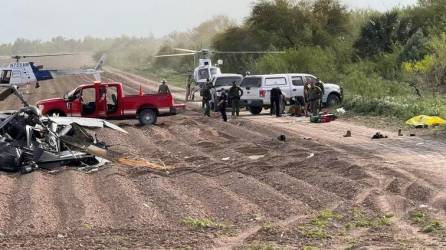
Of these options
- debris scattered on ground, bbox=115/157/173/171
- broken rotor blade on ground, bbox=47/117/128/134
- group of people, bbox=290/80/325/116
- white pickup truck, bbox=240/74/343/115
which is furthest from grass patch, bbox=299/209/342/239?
white pickup truck, bbox=240/74/343/115

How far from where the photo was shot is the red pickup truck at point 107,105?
78.4ft

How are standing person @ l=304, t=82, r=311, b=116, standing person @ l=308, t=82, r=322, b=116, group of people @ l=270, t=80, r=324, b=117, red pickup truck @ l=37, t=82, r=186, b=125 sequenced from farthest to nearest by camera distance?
standing person @ l=304, t=82, r=311, b=116
group of people @ l=270, t=80, r=324, b=117
standing person @ l=308, t=82, r=322, b=116
red pickup truck @ l=37, t=82, r=186, b=125

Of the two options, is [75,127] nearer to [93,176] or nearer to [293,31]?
[93,176]

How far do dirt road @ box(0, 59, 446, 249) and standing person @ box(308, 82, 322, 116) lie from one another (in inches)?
312

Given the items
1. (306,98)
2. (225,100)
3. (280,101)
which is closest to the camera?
(225,100)

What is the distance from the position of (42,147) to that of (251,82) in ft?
49.4

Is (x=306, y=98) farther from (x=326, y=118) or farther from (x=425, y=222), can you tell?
(x=425, y=222)

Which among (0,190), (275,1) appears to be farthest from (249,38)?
(0,190)

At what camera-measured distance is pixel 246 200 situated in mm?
11250

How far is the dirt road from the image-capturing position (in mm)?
8953

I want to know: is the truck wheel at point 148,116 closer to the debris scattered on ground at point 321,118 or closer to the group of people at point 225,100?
the group of people at point 225,100

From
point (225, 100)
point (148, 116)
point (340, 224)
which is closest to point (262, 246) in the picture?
point (340, 224)

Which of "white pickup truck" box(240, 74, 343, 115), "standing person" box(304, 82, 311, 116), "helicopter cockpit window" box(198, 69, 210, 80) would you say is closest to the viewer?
"standing person" box(304, 82, 311, 116)

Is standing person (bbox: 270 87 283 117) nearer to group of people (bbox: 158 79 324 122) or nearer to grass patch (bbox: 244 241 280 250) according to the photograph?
group of people (bbox: 158 79 324 122)
